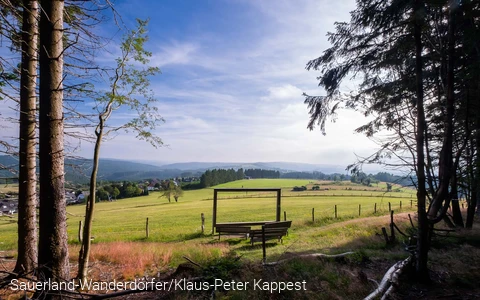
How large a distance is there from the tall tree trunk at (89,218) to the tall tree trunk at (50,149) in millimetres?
2078

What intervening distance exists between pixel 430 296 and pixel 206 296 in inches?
154

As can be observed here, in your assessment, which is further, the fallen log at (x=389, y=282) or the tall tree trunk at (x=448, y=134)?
the tall tree trunk at (x=448, y=134)

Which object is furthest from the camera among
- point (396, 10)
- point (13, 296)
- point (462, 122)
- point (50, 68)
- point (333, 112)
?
point (462, 122)

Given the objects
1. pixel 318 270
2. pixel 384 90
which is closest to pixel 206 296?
pixel 318 270

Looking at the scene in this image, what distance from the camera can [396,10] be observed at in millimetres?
4898

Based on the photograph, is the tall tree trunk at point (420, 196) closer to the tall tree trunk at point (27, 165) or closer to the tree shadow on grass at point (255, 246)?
the tree shadow on grass at point (255, 246)

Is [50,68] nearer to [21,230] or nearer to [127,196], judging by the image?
[21,230]

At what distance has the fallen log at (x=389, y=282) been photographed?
4.08 metres

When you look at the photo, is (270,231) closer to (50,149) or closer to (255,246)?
(255,246)

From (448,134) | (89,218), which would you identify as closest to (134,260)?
(89,218)

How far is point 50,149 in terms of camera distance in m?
3.16

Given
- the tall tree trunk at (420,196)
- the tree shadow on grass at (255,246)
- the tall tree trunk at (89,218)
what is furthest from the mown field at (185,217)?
the tree shadow on grass at (255,246)

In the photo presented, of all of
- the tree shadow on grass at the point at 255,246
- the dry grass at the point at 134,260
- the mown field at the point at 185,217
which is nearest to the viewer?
the dry grass at the point at 134,260

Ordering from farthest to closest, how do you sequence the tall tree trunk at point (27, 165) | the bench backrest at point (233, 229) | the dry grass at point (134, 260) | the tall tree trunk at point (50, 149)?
the bench backrest at point (233, 229), the dry grass at point (134, 260), the tall tree trunk at point (27, 165), the tall tree trunk at point (50, 149)
